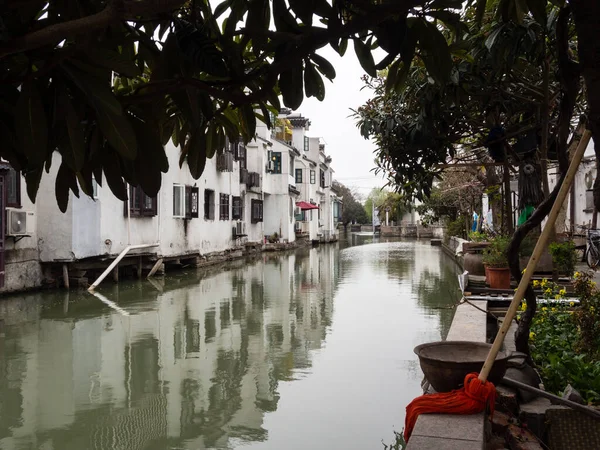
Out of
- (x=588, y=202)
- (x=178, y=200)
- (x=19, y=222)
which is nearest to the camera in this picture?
(x=19, y=222)

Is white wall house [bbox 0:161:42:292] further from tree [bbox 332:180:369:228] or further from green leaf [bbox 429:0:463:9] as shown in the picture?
tree [bbox 332:180:369:228]

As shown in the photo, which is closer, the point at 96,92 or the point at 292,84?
the point at 96,92

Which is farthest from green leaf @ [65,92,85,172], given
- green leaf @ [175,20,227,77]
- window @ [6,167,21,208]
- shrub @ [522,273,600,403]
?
window @ [6,167,21,208]

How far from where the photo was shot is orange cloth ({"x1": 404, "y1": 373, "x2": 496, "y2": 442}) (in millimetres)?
3209

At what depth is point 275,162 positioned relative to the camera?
32.4 meters

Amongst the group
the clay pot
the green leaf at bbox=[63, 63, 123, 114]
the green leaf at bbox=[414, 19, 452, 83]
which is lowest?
the clay pot

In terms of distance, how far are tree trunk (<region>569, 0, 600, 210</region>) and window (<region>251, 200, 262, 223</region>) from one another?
26748 millimetres

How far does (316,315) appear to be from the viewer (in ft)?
35.2

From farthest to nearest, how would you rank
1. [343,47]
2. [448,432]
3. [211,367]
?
[211,367] → [448,432] → [343,47]

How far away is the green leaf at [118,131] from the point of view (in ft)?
5.21

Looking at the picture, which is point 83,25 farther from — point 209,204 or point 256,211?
point 256,211

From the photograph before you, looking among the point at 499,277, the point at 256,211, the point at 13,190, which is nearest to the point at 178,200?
the point at 13,190

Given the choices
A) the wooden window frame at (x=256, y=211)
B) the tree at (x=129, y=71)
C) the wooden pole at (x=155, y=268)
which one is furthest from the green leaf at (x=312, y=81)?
the wooden window frame at (x=256, y=211)

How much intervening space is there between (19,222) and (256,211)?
673 inches
